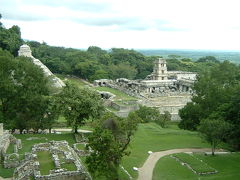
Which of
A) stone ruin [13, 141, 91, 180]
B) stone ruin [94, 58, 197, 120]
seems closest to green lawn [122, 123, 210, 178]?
stone ruin [13, 141, 91, 180]

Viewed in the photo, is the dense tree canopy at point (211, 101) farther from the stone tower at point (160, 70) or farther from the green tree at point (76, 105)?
the stone tower at point (160, 70)

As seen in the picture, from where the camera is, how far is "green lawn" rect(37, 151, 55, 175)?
74.7 ft

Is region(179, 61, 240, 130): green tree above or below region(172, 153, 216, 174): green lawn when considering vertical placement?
above

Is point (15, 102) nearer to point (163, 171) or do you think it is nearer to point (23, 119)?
point (23, 119)

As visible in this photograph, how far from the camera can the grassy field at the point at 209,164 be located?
24312 millimetres

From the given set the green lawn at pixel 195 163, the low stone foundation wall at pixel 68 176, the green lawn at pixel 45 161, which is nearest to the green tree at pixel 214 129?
the green lawn at pixel 195 163

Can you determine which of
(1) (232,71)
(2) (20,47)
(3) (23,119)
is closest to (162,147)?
(3) (23,119)

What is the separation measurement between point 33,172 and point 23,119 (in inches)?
598

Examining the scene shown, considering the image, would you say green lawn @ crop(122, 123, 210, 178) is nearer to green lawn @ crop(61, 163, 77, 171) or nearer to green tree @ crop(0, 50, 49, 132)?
green lawn @ crop(61, 163, 77, 171)

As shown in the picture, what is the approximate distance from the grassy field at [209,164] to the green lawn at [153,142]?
1970mm

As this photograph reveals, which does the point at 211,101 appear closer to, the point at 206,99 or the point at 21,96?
the point at 206,99

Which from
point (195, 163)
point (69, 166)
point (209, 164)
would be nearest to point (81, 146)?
point (69, 166)

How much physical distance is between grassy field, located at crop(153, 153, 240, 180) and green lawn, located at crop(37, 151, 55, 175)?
325 inches

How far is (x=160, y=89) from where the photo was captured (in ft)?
285
